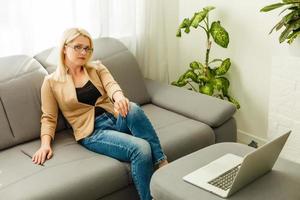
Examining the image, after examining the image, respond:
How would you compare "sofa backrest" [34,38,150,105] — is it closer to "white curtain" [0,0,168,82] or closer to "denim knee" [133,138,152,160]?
"white curtain" [0,0,168,82]

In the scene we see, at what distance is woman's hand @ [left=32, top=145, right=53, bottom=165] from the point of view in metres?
2.15

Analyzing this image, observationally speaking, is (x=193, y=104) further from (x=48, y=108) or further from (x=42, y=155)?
(x=42, y=155)

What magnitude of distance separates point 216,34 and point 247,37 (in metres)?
0.23

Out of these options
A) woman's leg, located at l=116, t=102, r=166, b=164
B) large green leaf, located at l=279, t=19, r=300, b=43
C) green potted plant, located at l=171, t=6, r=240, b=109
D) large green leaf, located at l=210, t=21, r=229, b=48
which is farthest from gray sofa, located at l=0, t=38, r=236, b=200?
large green leaf, located at l=279, t=19, r=300, b=43

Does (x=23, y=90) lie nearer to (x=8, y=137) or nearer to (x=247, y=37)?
(x=8, y=137)

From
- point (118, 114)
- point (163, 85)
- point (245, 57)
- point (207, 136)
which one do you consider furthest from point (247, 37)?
point (118, 114)

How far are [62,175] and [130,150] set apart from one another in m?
0.37

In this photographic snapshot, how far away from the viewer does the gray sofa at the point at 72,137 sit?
2.00m

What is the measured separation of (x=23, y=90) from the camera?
96.0 inches

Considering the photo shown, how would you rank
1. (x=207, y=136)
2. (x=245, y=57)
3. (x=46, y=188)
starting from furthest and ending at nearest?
(x=245, y=57)
(x=207, y=136)
(x=46, y=188)

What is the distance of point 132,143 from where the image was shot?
7.24 feet

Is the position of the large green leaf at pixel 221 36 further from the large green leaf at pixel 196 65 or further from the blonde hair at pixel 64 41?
the blonde hair at pixel 64 41

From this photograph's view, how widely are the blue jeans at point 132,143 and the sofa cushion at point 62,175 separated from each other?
5cm

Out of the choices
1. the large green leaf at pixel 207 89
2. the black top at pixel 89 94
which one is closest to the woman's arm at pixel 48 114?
the black top at pixel 89 94
